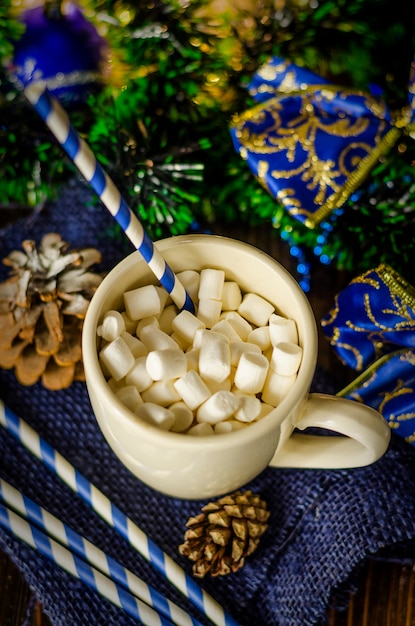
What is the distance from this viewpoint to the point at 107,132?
700 mm

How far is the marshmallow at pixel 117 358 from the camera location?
52 cm

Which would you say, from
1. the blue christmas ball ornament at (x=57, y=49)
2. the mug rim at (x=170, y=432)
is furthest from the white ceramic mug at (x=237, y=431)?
the blue christmas ball ornament at (x=57, y=49)

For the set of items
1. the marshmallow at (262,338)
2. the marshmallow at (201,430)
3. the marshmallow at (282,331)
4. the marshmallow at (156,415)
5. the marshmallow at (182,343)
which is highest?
the marshmallow at (156,415)

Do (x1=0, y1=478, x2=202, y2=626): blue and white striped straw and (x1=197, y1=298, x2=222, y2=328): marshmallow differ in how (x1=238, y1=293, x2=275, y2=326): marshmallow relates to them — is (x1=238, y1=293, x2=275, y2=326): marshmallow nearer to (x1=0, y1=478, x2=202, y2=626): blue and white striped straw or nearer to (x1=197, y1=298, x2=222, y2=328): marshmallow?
(x1=197, y1=298, x2=222, y2=328): marshmallow

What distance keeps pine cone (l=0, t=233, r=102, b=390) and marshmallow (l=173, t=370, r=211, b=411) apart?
0.18 meters

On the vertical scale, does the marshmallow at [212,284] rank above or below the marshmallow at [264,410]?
above

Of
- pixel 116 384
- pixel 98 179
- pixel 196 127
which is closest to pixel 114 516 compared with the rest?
pixel 116 384

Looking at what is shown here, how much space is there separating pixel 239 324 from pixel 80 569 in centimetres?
26

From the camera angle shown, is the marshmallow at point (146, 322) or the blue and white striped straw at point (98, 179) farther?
the marshmallow at point (146, 322)

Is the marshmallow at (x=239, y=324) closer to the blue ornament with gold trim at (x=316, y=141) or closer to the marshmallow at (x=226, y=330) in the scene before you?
the marshmallow at (x=226, y=330)

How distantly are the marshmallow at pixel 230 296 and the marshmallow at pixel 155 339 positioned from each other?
2.8 inches

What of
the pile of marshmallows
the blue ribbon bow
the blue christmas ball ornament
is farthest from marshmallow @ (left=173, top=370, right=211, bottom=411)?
the blue christmas ball ornament

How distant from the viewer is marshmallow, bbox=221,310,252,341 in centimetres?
58

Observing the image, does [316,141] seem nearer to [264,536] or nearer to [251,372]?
[251,372]
